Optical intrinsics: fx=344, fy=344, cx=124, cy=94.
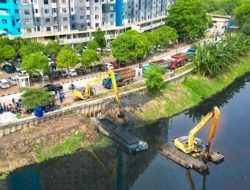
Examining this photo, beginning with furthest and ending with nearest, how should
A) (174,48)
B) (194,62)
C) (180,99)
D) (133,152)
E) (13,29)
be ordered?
1. (174,48)
2. (13,29)
3. (194,62)
4. (180,99)
5. (133,152)

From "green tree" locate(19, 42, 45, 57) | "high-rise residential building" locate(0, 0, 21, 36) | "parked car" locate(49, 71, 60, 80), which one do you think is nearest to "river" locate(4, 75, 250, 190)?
"parked car" locate(49, 71, 60, 80)

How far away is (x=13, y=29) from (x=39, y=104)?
134ft

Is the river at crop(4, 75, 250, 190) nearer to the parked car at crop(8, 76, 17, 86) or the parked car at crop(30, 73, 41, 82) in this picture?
the parked car at crop(8, 76, 17, 86)

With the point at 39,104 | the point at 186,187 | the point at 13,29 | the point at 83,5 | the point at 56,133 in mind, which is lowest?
the point at 186,187

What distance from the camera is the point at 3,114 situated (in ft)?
171

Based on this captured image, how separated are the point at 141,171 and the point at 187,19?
65.9 metres

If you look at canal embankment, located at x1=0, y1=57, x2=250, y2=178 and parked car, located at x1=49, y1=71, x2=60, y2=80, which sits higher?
parked car, located at x1=49, y1=71, x2=60, y2=80

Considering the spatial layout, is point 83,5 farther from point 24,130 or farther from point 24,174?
point 24,174

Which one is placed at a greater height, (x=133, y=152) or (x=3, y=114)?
(x=3, y=114)

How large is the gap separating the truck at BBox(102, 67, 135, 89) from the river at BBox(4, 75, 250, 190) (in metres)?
12.7

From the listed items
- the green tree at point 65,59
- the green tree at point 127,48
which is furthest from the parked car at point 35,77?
the green tree at point 127,48

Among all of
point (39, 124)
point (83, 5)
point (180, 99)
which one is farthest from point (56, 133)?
point (83, 5)

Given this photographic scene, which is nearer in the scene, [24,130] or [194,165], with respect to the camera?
[194,165]

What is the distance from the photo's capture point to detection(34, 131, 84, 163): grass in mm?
47125
